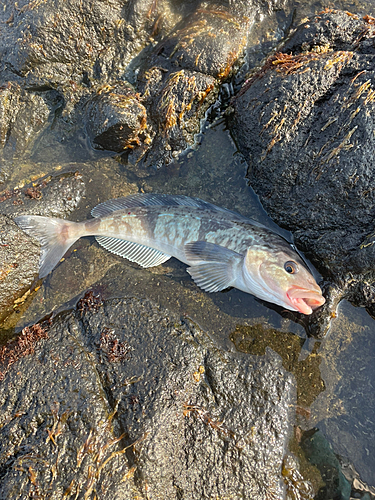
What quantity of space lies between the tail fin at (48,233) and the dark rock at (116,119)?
1473 mm

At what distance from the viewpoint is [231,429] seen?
3.20 metres

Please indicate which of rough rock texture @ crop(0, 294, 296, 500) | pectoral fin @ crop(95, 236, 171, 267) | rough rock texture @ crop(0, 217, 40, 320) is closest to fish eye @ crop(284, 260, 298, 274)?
rough rock texture @ crop(0, 294, 296, 500)

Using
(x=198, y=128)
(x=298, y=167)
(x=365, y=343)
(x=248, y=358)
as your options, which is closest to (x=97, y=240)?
(x=198, y=128)

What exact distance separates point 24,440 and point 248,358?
2.44 metres

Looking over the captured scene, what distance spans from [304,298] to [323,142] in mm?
1912

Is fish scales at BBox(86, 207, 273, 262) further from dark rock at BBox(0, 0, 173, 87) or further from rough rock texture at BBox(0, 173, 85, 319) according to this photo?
dark rock at BBox(0, 0, 173, 87)

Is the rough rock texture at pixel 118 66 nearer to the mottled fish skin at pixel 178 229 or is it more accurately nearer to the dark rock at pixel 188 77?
the dark rock at pixel 188 77

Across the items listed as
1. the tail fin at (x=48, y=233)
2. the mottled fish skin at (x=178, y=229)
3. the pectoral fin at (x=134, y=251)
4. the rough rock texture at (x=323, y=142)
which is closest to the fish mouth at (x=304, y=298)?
the rough rock texture at (x=323, y=142)

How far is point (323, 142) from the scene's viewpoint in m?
3.82

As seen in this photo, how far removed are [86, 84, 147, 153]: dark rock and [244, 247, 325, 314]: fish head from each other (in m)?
2.54

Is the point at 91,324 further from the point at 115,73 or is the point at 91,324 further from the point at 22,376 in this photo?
the point at 115,73

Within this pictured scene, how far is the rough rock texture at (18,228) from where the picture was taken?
4.13 meters

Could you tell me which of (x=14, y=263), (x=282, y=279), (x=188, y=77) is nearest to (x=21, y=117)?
(x=14, y=263)

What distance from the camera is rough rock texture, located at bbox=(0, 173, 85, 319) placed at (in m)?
4.13
